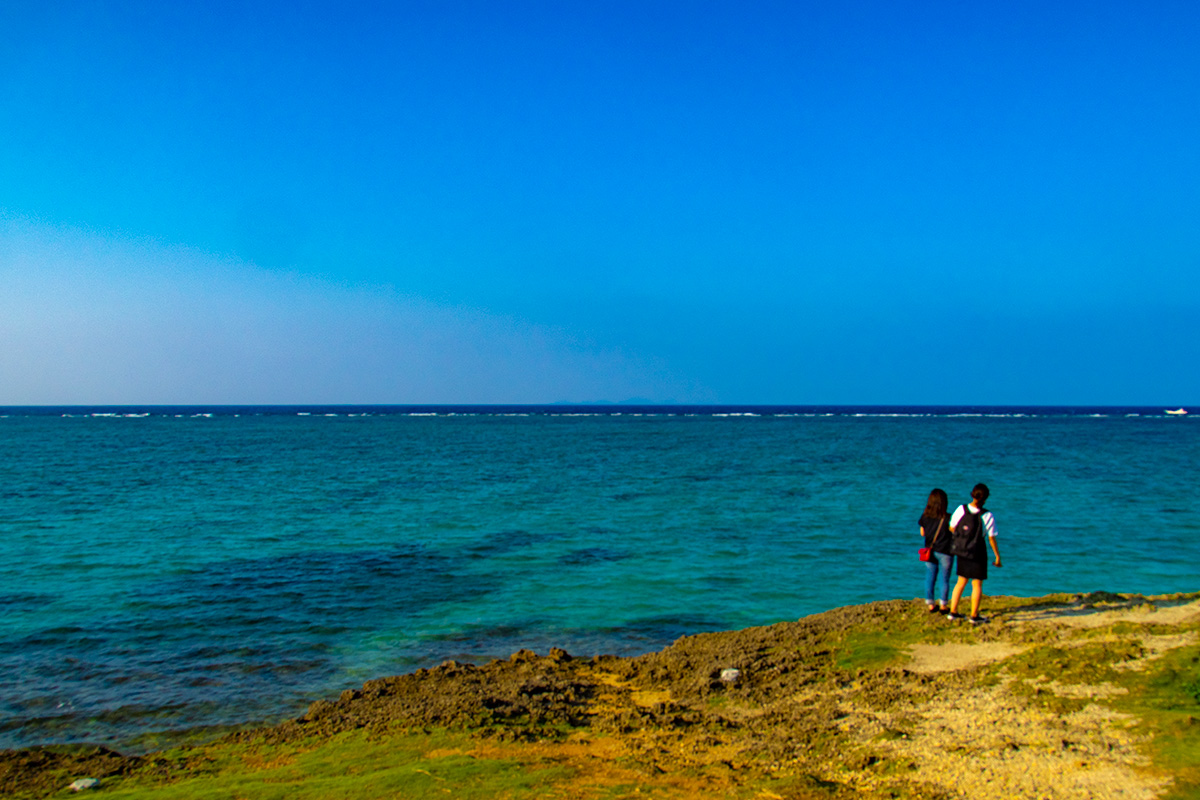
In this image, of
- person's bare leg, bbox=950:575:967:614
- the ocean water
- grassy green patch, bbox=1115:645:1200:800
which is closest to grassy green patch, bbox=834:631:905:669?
person's bare leg, bbox=950:575:967:614

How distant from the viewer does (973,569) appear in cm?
1093

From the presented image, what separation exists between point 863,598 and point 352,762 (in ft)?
38.1

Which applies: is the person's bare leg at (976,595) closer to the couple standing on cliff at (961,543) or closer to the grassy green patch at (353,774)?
the couple standing on cliff at (961,543)

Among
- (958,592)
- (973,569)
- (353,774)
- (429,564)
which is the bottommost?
(429,564)

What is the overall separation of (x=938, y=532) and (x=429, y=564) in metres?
12.8

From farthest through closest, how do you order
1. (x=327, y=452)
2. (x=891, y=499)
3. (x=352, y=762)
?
(x=327, y=452) → (x=891, y=499) → (x=352, y=762)

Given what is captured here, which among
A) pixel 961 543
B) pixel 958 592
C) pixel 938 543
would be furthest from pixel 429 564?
pixel 961 543

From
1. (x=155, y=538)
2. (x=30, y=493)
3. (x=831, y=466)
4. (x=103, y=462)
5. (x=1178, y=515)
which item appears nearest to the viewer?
(x=155, y=538)

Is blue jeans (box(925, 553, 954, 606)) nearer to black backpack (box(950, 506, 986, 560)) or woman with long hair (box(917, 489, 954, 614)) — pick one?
woman with long hair (box(917, 489, 954, 614))

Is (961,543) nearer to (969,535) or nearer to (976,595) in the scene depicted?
(969,535)

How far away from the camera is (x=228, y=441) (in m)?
76.1

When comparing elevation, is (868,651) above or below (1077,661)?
below

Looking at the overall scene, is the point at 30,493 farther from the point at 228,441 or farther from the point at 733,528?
the point at 228,441

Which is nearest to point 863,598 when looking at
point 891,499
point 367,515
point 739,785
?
point 739,785
